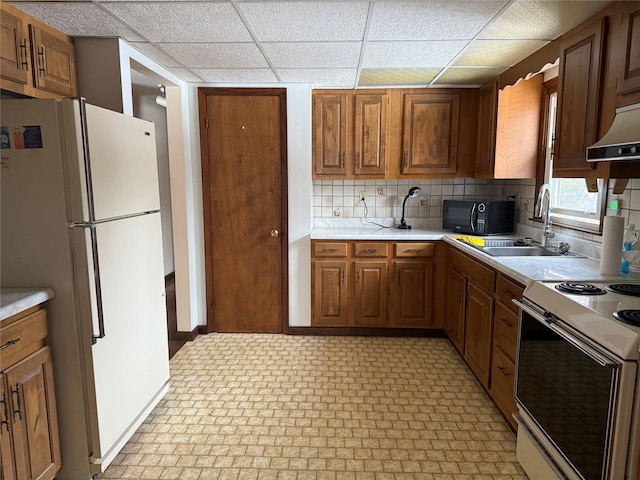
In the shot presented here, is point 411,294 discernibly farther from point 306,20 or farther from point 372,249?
point 306,20

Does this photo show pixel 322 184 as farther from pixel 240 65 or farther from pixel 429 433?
pixel 429 433

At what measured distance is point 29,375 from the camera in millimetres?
1712

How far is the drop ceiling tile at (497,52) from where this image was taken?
8.13 ft

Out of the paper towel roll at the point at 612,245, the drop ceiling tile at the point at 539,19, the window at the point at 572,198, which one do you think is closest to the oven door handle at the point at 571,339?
the paper towel roll at the point at 612,245

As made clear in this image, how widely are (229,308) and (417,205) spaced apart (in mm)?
2107

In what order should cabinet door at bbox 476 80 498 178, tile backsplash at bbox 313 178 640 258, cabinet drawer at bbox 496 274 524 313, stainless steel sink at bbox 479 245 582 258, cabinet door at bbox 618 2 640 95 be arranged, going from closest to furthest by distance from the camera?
1. cabinet door at bbox 618 2 640 95
2. cabinet drawer at bbox 496 274 524 313
3. stainless steel sink at bbox 479 245 582 258
4. cabinet door at bbox 476 80 498 178
5. tile backsplash at bbox 313 178 640 258

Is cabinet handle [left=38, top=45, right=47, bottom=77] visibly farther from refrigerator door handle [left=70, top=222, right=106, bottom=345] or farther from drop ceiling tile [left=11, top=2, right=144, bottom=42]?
refrigerator door handle [left=70, top=222, right=106, bottom=345]

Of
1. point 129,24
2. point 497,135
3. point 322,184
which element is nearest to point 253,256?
point 322,184

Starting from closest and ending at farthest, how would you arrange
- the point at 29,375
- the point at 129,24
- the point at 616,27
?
the point at 29,375
the point at 616,27
the point at 129,24

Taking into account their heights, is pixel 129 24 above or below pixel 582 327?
above

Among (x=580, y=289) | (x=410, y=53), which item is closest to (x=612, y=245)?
(x=580, y=289)

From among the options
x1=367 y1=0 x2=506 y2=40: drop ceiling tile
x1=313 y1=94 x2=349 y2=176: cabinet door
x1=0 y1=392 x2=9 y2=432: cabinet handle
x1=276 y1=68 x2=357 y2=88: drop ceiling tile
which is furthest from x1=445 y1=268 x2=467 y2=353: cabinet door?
x1=0 y1=392 x2=9 y2=432: cabinet handle

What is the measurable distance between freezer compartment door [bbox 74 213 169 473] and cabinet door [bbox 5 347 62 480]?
159mm

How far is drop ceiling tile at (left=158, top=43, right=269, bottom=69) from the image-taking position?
8.35 ft
